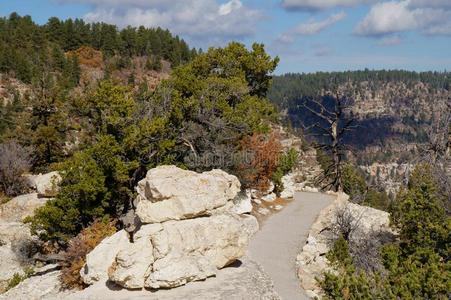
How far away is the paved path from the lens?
19.7m

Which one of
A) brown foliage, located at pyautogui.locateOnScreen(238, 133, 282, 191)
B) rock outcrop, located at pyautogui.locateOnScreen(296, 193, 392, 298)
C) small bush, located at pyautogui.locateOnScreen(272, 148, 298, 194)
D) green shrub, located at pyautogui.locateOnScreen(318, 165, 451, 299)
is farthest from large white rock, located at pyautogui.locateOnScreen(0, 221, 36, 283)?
green shrub, located at pyautogui.locateOnScreen(318, 165, 451, 299)

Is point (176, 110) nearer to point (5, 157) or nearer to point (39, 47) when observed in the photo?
point (5, 157)

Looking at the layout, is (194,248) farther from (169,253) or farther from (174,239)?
(169,253)

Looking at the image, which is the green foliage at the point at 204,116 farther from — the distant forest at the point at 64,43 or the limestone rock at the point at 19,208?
the distant forest at the point at 64,43

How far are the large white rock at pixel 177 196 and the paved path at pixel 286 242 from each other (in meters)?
4.55

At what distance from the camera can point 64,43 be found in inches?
4190

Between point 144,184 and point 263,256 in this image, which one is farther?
point 263,256

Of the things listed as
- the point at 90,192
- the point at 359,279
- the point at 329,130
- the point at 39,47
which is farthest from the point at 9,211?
the point at 39,47

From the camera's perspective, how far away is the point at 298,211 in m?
30.8

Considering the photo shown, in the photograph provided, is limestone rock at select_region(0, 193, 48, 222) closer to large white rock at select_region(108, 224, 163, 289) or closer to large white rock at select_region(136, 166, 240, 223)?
large white rock at select_region(136, 166, 240, 223)

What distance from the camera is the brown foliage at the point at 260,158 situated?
3080cm

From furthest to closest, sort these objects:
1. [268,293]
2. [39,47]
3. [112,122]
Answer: [39,47], [112,122], [268,293]

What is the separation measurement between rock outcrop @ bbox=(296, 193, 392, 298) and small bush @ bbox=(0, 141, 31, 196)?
25.1 meters

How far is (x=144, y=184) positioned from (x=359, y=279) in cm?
971
